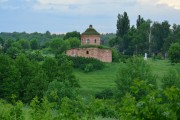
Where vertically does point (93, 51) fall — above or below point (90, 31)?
below

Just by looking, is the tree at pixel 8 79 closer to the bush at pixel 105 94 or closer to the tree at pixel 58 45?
the bush at pixel 105 94

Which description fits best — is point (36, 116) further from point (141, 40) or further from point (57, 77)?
point (141, 40)

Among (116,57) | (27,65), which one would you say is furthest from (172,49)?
(27,65)

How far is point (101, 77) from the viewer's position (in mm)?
63656

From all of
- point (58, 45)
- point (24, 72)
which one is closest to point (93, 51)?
point (24, 72)

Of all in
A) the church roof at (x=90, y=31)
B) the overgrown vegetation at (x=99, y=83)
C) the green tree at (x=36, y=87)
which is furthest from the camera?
the church roof at (x=90, y=31)

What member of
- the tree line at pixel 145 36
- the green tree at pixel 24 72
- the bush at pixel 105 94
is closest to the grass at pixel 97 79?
the bush at pixel 105 94

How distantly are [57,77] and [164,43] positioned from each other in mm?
54383

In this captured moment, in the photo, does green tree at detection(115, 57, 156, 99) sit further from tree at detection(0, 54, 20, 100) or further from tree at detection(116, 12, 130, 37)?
tree at detection(116, 12, 130, 37)

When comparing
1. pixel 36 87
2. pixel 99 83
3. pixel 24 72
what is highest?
pixel 24 72

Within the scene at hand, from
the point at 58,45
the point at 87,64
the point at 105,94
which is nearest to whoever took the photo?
the point at 105,94

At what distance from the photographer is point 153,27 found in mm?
103062

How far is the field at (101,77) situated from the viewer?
54700 millimetres

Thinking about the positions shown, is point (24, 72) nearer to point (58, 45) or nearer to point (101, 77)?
point (101, 77)
